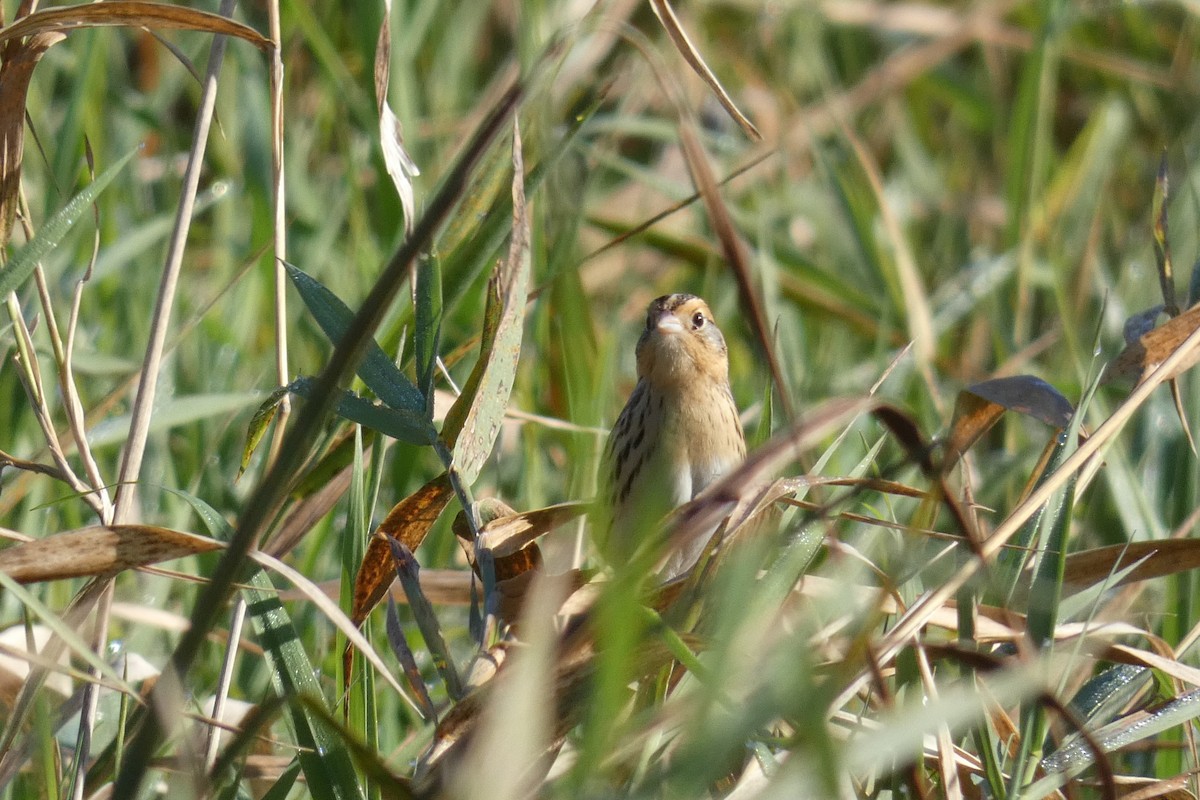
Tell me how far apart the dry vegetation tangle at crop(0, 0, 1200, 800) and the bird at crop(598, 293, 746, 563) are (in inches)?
4.3

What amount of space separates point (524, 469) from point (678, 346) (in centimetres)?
40

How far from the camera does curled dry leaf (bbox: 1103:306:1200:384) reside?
6.56 feet

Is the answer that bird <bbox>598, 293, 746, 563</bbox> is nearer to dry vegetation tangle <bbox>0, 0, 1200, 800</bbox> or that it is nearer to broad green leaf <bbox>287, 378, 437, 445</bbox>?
dry vegetation tangle <bbox>0, 0, 1200, 800</bbox>

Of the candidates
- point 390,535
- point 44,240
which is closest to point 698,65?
point 390,535

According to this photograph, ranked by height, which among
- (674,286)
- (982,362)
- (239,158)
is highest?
(239,158)

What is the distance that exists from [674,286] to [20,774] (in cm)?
307

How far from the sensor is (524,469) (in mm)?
2908

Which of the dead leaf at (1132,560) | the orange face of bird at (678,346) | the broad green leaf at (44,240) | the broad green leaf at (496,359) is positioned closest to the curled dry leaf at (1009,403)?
the dead leaf at (1132,560)

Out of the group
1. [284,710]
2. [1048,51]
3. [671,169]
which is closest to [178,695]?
[284,710]

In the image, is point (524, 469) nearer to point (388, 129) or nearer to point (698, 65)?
point (388, 129)

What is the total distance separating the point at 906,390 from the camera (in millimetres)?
3598

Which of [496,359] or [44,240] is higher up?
[44,240]

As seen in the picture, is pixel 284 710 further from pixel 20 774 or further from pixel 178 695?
pixel 178 695

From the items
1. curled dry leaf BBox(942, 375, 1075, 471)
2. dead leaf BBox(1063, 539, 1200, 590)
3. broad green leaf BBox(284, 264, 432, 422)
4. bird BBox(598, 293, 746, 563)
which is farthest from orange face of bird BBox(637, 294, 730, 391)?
broad green leaf BBox(284, 264, 432, 422)
